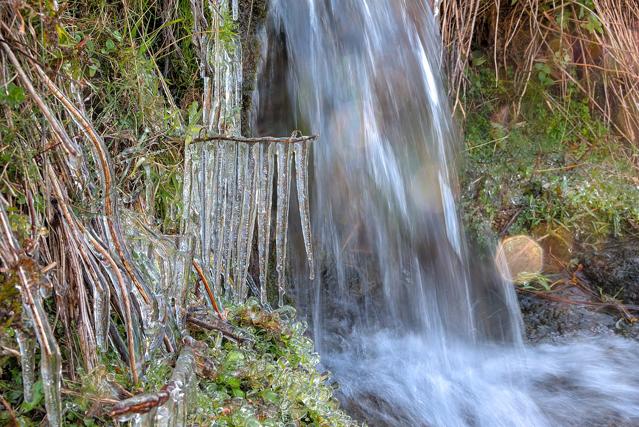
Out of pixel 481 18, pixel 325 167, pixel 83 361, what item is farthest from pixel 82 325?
pixel 481 18

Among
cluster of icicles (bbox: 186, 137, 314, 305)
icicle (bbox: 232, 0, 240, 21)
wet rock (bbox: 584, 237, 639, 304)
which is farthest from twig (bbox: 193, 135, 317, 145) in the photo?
wet rock (bbox: 584, 237, 639, 304)

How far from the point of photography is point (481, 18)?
13.8 feet

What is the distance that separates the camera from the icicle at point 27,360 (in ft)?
4.88

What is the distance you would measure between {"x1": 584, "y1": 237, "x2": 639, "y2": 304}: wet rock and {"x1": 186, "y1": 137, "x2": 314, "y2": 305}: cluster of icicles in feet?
6.89

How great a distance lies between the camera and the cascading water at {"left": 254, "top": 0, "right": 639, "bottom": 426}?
321 cm

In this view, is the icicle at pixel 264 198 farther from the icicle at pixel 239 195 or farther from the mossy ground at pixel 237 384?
the mossy ground at pixel 237 384

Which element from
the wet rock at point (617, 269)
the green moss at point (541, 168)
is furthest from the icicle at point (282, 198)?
the wet rock at point (617, 269)

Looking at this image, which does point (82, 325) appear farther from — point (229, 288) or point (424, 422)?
point (424, 422)

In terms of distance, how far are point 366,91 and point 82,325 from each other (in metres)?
2.07

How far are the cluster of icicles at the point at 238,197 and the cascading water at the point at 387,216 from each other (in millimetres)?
826

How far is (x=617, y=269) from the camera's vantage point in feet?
12.1

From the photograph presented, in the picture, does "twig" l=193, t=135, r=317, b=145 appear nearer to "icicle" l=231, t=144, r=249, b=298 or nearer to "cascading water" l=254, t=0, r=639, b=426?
"icicle" l=231, t=144, r=249, b=298

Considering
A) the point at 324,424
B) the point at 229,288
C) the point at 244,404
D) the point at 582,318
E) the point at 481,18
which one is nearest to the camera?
the point at 244,404

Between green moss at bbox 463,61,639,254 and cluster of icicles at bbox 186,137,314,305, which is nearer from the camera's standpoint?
cluster of icicles at bbox 186,137,314,305
